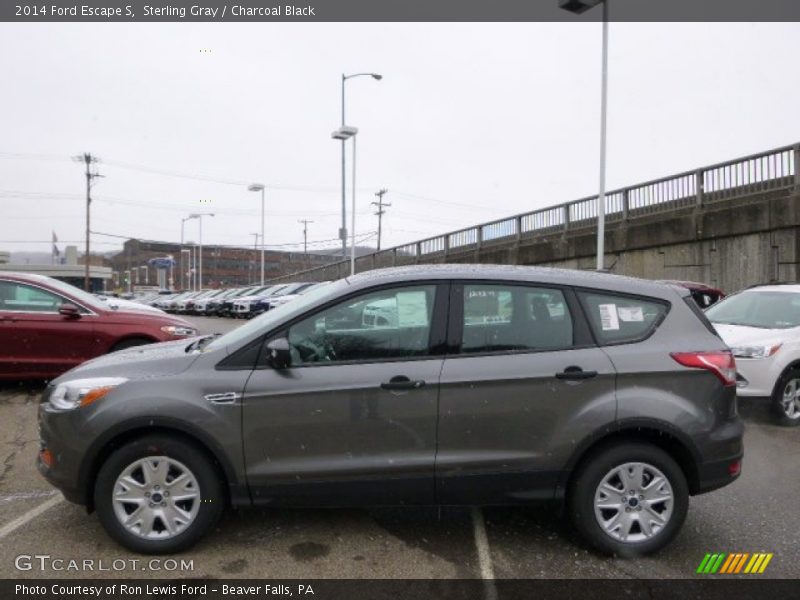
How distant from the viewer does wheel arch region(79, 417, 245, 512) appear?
11.4ft

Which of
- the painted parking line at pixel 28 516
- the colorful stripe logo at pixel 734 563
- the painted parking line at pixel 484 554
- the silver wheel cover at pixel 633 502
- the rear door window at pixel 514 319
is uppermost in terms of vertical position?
the rear door window at pixel 514 319

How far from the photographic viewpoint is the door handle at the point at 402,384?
11.7ft

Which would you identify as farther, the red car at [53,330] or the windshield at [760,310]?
the red car at [53,330]

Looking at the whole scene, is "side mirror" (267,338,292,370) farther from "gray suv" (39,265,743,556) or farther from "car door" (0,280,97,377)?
"car door" (0,280,97,377)

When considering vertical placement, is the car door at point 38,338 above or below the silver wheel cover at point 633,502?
above

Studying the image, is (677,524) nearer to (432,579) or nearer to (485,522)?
(485,522)

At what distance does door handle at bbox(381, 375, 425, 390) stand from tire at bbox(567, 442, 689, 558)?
107cm

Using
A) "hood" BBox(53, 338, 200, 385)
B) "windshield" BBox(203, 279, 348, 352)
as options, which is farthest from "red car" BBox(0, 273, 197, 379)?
"windshield" BBox(203, 279, 348, 352)

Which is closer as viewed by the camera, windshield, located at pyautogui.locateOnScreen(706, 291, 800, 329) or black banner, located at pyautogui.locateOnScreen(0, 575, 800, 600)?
black banner, located at pyautogui.locateOnScreen(0, 575, 800, 600)

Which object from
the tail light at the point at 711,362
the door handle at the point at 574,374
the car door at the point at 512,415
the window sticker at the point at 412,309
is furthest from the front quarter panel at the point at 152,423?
the tail light at the point at 711,362

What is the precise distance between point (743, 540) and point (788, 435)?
316 cm

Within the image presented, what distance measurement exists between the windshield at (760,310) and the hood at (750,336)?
9.4 inches

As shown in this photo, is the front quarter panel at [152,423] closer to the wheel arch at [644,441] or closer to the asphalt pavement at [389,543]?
the asphalt pavement at [389,543]

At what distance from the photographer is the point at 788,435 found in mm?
6520
